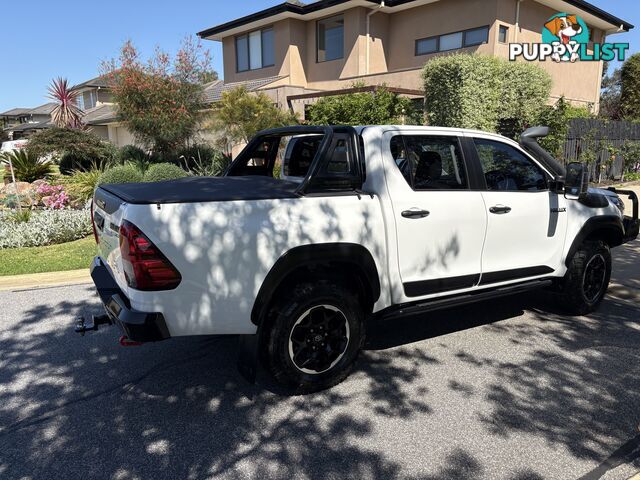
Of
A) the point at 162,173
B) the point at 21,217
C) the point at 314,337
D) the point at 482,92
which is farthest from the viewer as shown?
the point at 482,92

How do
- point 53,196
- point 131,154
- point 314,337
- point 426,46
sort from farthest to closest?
point 426,46 → point 131,154 → point 53,196 → point 314,337

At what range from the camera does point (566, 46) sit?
20.3m

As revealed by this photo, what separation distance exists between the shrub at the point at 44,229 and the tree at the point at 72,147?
28.9 feet

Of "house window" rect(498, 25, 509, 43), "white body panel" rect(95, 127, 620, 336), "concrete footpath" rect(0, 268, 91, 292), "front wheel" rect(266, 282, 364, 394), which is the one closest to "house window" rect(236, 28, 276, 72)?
"house window" rect(498, 25, 509, 43)

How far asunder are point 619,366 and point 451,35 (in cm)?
1659

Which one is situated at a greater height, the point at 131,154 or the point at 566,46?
the point at 566,46

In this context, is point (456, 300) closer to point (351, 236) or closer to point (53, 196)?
point (351, 236)

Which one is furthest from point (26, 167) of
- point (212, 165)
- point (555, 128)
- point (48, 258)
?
point (555, 128)

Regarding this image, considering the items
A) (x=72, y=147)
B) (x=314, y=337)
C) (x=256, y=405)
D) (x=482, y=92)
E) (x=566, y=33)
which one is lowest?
(x=256, y=405)

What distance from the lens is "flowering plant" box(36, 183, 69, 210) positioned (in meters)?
11.1

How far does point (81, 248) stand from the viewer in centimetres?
834

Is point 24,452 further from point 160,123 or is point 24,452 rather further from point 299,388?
point 160,123

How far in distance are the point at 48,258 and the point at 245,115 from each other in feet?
25.7

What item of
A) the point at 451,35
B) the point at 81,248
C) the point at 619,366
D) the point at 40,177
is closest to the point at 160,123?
the point at 40,177
